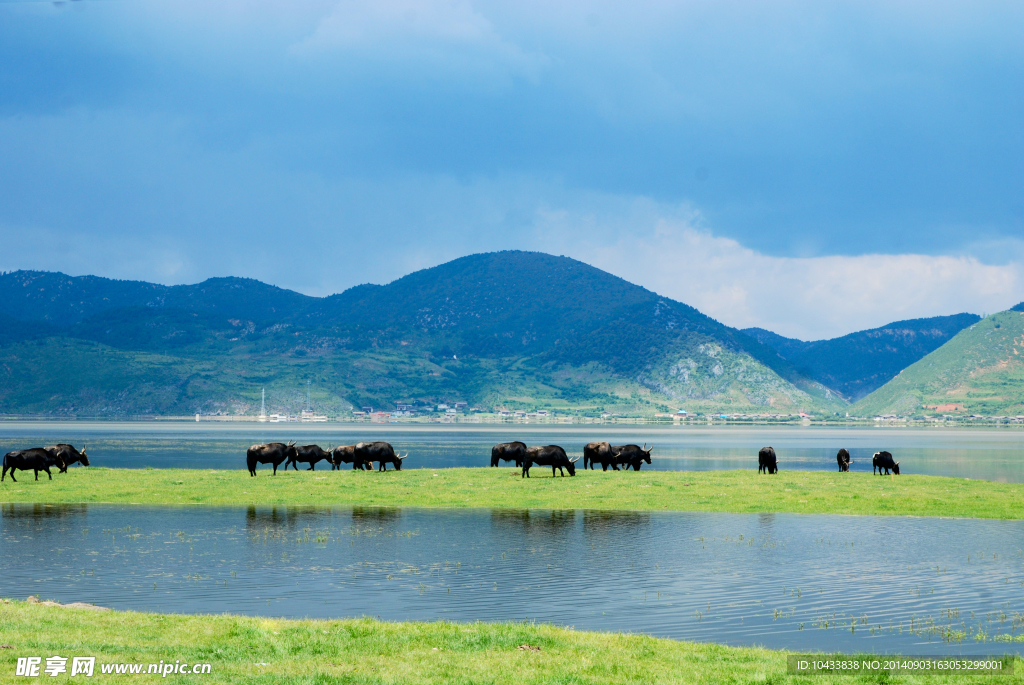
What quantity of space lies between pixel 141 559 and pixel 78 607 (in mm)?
8616

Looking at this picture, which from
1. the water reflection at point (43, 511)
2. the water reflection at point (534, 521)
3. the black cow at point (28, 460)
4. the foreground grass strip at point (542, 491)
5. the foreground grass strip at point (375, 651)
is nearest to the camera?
the foreground grass strip at point (375, 651)

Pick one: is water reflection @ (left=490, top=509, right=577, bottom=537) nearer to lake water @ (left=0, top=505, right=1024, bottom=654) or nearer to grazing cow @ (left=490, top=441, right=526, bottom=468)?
lake water @ (left=0, top=505, right=1024, bottom=654)

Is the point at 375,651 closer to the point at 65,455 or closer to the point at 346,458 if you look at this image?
the point at 346,458

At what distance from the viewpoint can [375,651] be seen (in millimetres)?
17922

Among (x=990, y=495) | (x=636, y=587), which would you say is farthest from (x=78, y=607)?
(x=990, y=495)

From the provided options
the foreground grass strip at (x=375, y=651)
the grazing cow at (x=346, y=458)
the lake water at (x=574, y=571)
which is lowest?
the lake water at (x=574, y=571)

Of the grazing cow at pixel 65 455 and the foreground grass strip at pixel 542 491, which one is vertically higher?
the grazing cow at pixel 65 455

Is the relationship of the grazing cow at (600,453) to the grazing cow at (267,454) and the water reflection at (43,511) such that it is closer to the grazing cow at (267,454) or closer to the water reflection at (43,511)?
the grazing cow at (267,454)

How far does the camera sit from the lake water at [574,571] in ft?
74.0

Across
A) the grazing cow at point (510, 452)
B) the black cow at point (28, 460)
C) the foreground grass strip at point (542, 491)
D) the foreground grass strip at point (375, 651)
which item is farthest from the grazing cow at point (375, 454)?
the foreground grass strip at point (375, 651)

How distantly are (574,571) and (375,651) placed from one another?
38.5ft

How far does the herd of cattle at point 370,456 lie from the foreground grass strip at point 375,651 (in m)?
40.9

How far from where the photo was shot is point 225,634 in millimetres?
18719

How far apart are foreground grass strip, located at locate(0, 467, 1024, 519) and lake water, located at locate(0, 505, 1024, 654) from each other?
4.69 meters
